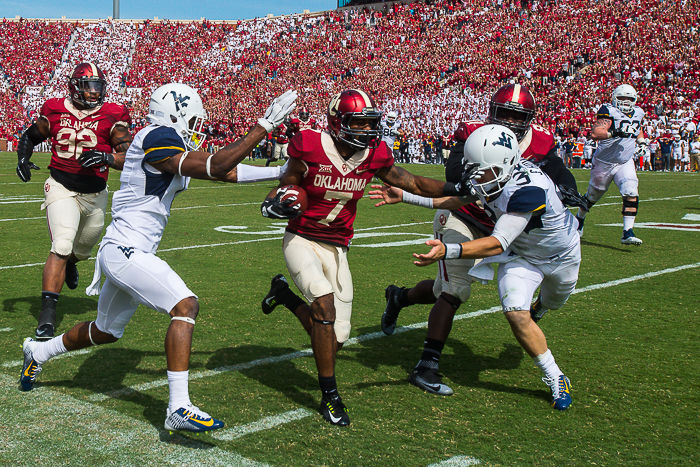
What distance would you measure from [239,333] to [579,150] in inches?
923

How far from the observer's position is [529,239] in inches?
159

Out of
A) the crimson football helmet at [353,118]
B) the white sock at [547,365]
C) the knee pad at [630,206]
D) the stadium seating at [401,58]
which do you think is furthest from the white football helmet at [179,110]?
the stadium seating at [401,58]

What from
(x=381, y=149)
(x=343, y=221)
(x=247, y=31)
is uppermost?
(x=247, y=31)

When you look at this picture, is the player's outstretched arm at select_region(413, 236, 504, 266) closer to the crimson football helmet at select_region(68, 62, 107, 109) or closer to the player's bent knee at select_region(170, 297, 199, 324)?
the player's bent knee at select_region(170, 297, 199, 324)

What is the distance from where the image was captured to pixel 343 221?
13.8 feet

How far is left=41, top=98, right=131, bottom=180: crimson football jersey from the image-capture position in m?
5.77

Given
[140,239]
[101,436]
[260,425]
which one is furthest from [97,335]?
[260,425]

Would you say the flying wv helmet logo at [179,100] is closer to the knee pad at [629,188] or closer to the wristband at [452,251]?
the wristband at [452,251]

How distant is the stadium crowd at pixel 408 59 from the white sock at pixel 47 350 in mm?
24075

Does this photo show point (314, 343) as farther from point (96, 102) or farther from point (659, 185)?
point (659, 185)

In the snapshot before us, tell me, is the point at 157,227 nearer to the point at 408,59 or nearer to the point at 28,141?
the point at 28,141

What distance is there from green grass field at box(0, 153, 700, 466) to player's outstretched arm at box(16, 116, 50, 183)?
3.55 ft

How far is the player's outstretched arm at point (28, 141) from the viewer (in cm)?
592

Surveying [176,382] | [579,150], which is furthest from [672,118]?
[176,382]
